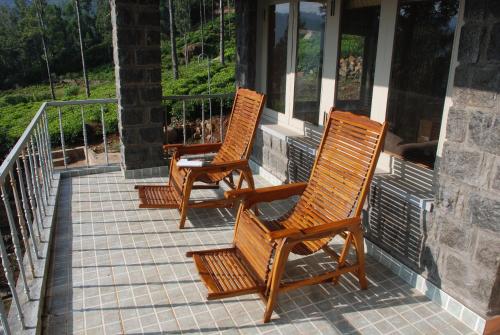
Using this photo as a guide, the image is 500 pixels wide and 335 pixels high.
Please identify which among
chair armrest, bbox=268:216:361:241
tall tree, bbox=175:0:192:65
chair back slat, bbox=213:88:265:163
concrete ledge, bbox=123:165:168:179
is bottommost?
concrete ledge, bbox=123:165:168:179

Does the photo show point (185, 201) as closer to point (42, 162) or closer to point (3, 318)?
point (42, 162)

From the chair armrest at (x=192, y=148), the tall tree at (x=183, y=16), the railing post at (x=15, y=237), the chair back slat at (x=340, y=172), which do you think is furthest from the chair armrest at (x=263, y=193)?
the tall tree at (x=183, y=16)

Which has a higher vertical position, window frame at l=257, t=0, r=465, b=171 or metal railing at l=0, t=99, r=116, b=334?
window frame at l=257, t=0, r=465, b=171

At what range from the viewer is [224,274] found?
2.46 meters

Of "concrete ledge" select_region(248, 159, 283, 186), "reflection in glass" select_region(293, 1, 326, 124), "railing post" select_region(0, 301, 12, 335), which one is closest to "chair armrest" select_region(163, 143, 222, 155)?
"concrete ledge" select_region(248, 159, 283, 186)

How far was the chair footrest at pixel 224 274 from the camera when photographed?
7.55ft

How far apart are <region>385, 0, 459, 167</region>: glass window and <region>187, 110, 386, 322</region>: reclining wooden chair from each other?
507 mm

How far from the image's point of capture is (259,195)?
9.19ft

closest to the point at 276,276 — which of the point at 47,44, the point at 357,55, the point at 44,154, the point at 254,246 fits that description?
the point at 254,246

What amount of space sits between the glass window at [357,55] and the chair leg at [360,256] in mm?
1268

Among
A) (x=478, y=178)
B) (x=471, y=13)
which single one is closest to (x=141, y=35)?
(x=471, y=13)

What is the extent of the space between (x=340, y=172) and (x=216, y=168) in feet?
3.92

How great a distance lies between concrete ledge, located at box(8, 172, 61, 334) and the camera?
2129 millimetres

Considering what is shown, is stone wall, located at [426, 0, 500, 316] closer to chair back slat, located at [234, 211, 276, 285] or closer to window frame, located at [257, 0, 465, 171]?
window frame, located at [257, 0, 465, 171]
